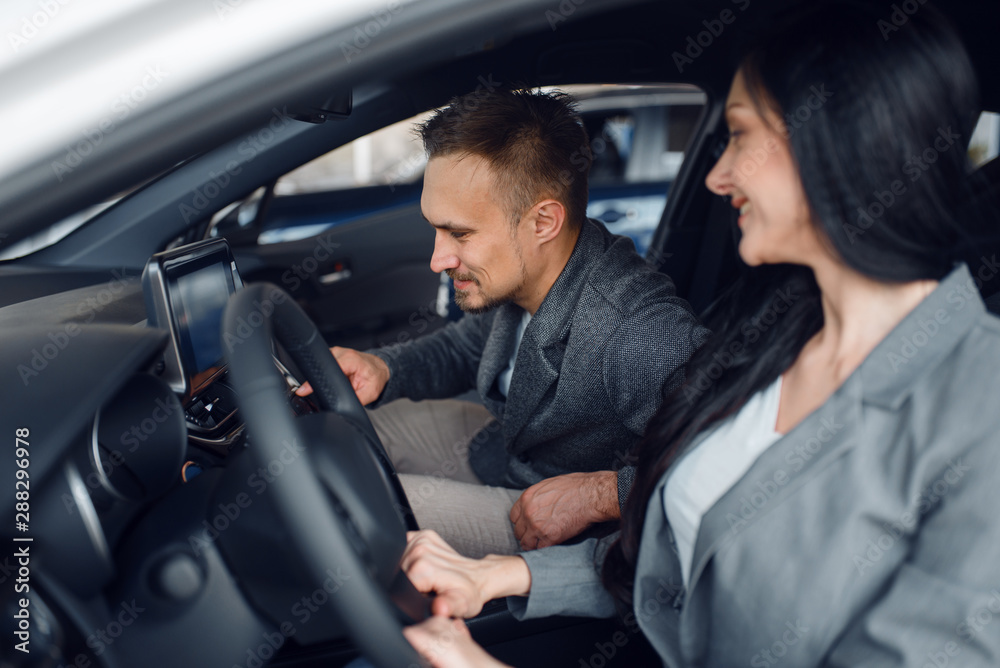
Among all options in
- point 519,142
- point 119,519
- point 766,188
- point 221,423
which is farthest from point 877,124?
point 221,423

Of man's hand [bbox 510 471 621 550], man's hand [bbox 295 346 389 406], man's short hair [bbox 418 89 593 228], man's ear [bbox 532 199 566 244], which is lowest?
man's hand [bbox 510 471 621 550]

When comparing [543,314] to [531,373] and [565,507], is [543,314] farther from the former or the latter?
[565,507]

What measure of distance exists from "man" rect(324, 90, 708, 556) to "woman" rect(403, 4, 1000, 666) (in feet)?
1.28

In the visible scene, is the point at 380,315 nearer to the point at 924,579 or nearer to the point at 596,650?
the point at 596,650

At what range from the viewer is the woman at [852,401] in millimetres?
747

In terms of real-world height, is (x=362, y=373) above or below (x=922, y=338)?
below

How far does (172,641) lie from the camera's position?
0.88 m

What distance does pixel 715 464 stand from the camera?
0.98m

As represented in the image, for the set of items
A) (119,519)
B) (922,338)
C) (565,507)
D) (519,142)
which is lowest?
(565,507)

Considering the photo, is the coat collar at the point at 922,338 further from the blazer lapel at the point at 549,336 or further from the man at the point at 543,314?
the blazer lapel at the point at 549,336

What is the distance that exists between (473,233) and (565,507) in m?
0.58

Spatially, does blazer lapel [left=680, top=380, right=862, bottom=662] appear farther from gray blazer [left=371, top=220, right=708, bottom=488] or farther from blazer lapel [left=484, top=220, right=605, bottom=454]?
blazer lapel [left=484, top=220, right=605, bottom=454]

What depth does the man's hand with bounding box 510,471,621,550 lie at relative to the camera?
134 centimetres

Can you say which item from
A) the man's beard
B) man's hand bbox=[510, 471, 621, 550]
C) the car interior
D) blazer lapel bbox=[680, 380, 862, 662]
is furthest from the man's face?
blazer lapel bbox=[680, 380, 862, 662]
